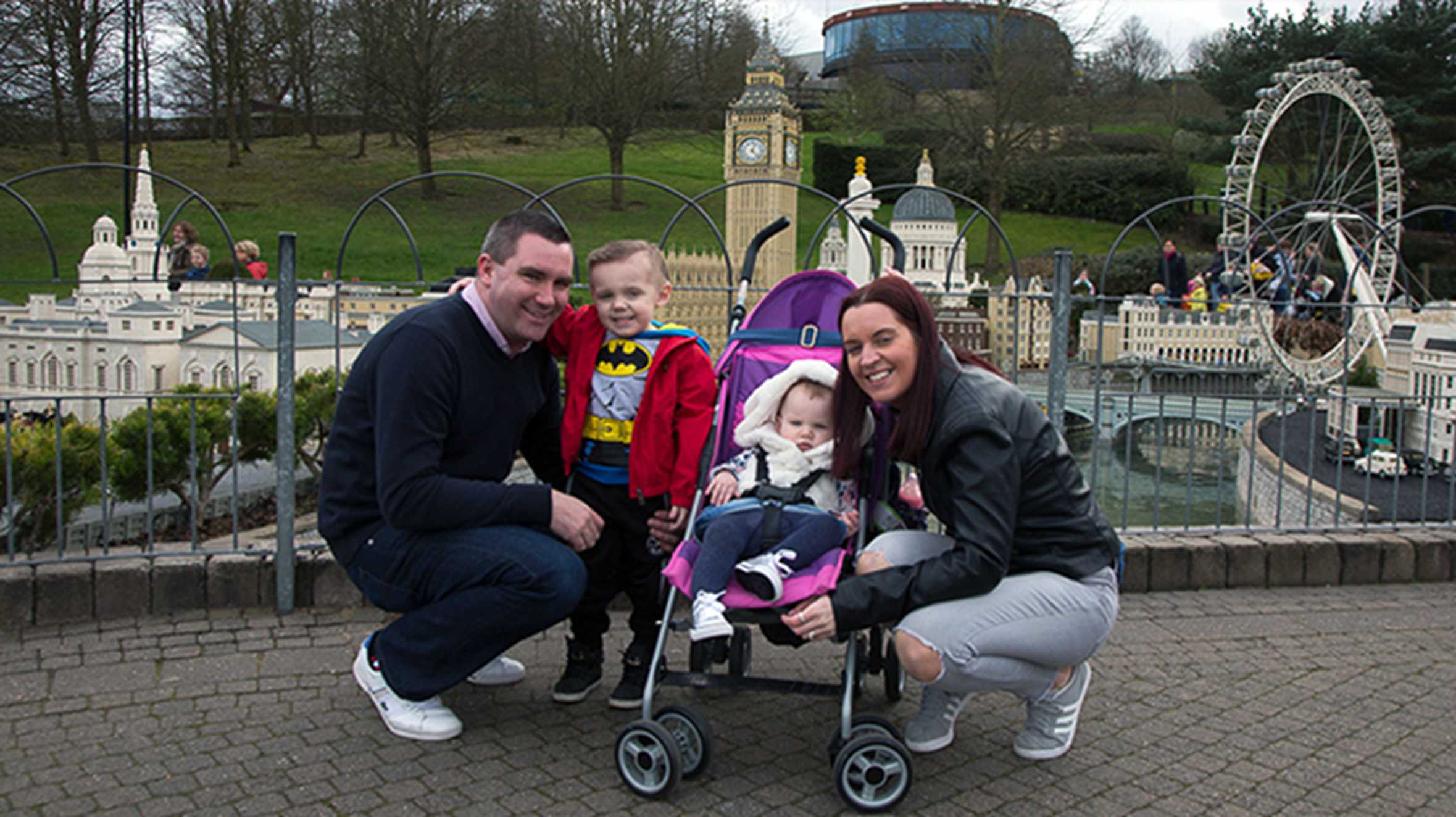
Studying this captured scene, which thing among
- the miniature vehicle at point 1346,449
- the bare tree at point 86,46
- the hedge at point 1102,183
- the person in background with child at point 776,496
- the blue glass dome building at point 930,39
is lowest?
the miniature vehicle at point 1346,449

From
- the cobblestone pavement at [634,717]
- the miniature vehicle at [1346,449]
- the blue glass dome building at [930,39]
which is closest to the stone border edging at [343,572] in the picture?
the cobblestone pavement at [634,717]

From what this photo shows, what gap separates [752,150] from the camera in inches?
1577

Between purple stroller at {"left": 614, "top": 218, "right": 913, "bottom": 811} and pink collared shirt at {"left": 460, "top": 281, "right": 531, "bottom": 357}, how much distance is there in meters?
0.73

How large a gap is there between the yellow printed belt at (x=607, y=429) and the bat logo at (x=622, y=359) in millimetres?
154

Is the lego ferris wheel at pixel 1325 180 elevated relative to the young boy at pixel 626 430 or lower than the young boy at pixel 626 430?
elevated

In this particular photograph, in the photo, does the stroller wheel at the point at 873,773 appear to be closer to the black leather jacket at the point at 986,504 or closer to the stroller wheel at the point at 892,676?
the black leather jacket at the point at 986,504

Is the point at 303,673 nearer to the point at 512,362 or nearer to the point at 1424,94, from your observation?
the point at 512,362

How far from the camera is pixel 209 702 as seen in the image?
361cm

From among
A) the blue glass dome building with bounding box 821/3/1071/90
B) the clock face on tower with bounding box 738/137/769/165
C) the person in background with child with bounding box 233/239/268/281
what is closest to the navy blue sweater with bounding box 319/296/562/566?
the person in background with child with bounding box 233/239/268/281

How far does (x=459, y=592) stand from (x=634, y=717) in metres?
0.74

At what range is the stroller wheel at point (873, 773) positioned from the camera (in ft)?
9.50

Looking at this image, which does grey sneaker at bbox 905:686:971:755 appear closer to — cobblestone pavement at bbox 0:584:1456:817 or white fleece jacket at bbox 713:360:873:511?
cobblestone pavement at bbox 0:584:1456:817

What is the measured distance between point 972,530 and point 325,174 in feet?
142

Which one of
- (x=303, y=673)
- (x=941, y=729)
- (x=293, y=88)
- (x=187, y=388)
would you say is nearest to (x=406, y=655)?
(x=303, y=673)
